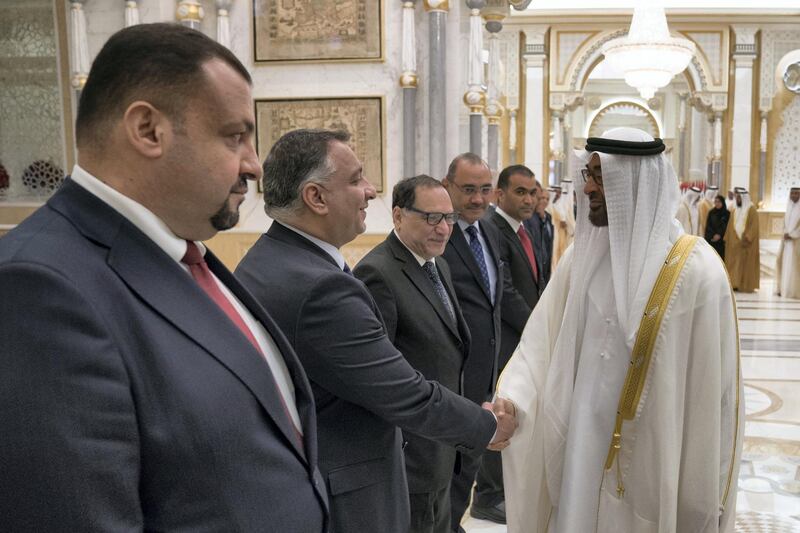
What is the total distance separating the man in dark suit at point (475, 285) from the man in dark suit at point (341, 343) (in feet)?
3.81

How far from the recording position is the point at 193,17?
231 inches

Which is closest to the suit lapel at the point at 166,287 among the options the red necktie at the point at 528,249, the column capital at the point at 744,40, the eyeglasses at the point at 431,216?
the eyeglasses at the point at 431,216

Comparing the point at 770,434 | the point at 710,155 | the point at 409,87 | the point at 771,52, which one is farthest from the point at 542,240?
the point at 771,52

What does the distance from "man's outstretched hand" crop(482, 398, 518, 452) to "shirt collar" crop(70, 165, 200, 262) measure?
4.57 feet

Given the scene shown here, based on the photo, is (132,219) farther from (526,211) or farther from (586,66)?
(586,66)

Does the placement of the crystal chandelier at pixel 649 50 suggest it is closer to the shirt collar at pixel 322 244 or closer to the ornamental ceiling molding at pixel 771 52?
the ornamental ceiling molding at pixel 771 52

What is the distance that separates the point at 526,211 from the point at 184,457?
343 centimetres

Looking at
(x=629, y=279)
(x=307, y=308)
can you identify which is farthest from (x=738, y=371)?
(x=307, y=308)

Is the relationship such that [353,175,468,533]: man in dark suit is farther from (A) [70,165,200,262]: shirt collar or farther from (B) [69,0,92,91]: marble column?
(B) [69,0,92,91]: marble column

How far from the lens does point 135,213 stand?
942 mm

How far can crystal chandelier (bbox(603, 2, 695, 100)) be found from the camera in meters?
11.7

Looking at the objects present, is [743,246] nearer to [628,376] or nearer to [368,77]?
[368,77]

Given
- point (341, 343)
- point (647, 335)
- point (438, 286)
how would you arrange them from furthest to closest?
point (438, 286) → point (647, 335) → point (341, 343)

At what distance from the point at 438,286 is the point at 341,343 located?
97cm
